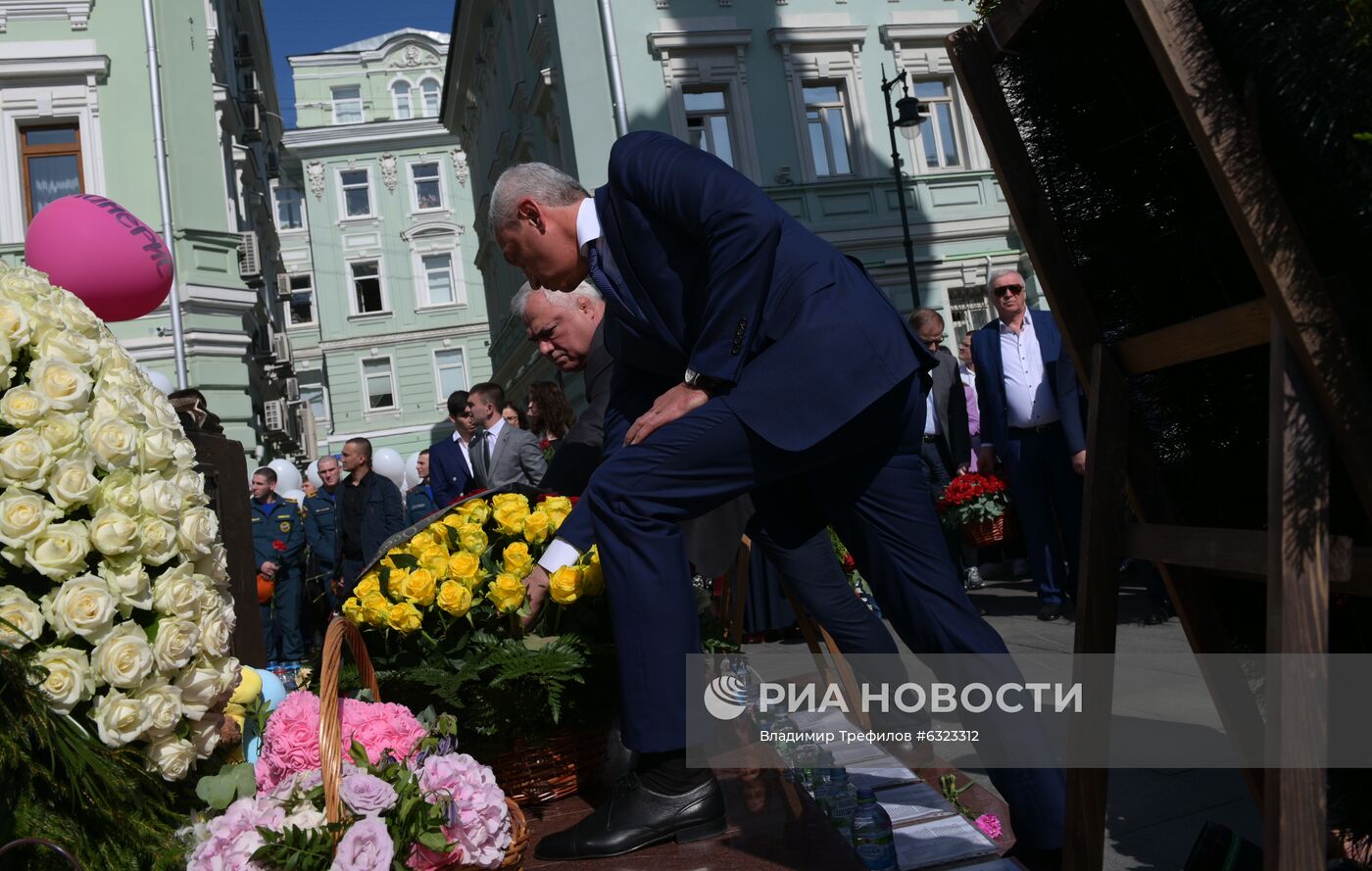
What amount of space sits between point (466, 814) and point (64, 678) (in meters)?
0.63

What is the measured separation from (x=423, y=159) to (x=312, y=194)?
4493mm

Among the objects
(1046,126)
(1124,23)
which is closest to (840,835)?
(1046,126)

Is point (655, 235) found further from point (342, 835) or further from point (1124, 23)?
point (342, 835)

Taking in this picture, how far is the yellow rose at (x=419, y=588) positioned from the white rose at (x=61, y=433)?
1334mm

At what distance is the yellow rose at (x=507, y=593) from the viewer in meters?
2.95

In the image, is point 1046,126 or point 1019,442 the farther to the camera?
point 1019,442

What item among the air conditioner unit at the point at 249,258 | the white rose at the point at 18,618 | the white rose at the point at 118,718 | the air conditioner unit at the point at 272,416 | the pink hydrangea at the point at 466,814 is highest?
the air conditioner unit at the point at 249,258

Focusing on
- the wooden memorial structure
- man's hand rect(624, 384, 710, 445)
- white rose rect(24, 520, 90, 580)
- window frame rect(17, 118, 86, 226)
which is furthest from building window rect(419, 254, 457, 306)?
white rose rect(24, 520, 90, 580)

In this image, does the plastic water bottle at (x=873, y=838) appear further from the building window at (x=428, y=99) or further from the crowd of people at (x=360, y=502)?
the building window at (x=428, y=99)

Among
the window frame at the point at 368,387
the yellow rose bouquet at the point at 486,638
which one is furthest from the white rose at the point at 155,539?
the window frame at the point at 368,387

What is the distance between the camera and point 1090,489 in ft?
6.61

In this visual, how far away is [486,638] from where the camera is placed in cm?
294

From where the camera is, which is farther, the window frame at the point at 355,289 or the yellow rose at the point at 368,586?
the window frame at the point at 355,289

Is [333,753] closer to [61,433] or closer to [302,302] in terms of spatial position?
[61,433]
